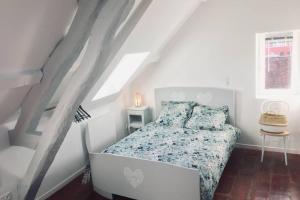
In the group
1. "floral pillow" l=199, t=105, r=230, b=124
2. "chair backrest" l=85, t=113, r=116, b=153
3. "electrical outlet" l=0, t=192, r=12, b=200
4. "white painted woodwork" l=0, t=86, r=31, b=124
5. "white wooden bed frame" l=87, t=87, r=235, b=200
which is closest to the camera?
"white painted woodwork" l=0, t=86, r=31, b=124

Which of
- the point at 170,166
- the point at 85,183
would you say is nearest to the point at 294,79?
the point at 170,166

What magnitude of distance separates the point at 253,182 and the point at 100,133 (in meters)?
2.09

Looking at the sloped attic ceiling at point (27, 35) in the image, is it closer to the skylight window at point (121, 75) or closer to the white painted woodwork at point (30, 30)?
the white painted woodwork at point (30, 30)

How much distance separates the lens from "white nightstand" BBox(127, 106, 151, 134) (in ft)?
15.3

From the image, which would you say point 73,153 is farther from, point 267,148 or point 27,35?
point 267,148

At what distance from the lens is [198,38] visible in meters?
4.33

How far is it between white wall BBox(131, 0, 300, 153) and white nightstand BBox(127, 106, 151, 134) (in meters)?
0.67

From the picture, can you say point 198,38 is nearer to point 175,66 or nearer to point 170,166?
point 175,66

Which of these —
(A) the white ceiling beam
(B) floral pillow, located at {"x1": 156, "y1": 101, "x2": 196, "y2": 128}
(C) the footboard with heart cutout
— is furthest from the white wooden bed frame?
(B) floral pillow, located at {"x1": 156, "y1": 101, "x2": 196, "y2": 128}

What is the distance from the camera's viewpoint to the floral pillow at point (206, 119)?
399 centimetres

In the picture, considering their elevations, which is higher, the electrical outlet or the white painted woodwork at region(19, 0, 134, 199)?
the white painted woodwork at region(19, 0, 134, 199)

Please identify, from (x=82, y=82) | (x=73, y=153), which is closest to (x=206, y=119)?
(x=73, y=153)

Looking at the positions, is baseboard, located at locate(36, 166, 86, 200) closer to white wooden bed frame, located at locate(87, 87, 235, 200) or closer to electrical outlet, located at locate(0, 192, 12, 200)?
electrical outlet, located at locate(0, 192, 12, 200)

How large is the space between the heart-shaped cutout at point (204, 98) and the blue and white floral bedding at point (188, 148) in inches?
20.2
